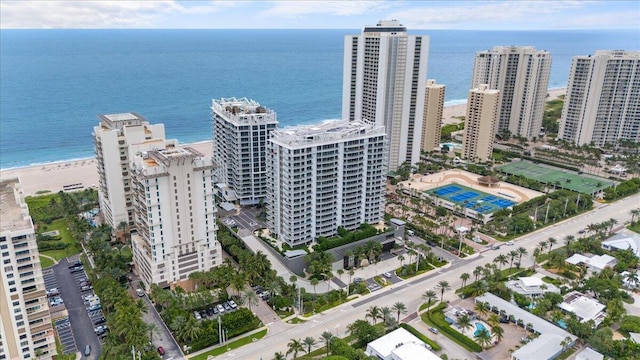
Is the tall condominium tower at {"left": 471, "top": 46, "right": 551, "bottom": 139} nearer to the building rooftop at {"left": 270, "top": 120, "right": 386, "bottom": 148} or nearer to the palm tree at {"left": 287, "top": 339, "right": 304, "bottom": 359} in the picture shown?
the building rooftop at {"left": 270, "top": 120, "right": 386, "bottom": 148}

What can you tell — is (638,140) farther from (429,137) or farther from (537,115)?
(429,137)

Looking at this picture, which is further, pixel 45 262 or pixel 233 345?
pixel 45 262

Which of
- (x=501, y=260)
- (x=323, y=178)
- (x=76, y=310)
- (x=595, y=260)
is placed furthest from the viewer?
(x=323, y=178)

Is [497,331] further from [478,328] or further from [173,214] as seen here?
[173,214]

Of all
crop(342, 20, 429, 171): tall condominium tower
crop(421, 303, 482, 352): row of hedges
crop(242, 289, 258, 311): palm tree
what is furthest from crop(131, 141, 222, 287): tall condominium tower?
crop(342, 20, 429, 171): tall condominium tower

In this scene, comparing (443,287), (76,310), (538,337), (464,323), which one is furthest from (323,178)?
(76,310)

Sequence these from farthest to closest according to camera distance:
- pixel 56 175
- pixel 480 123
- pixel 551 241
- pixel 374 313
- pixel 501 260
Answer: pixel 480 123 < pixel 56 175 < pixel 551 241 < pixel 501 260 < pixel 374 313

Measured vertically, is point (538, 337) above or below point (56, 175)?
above
